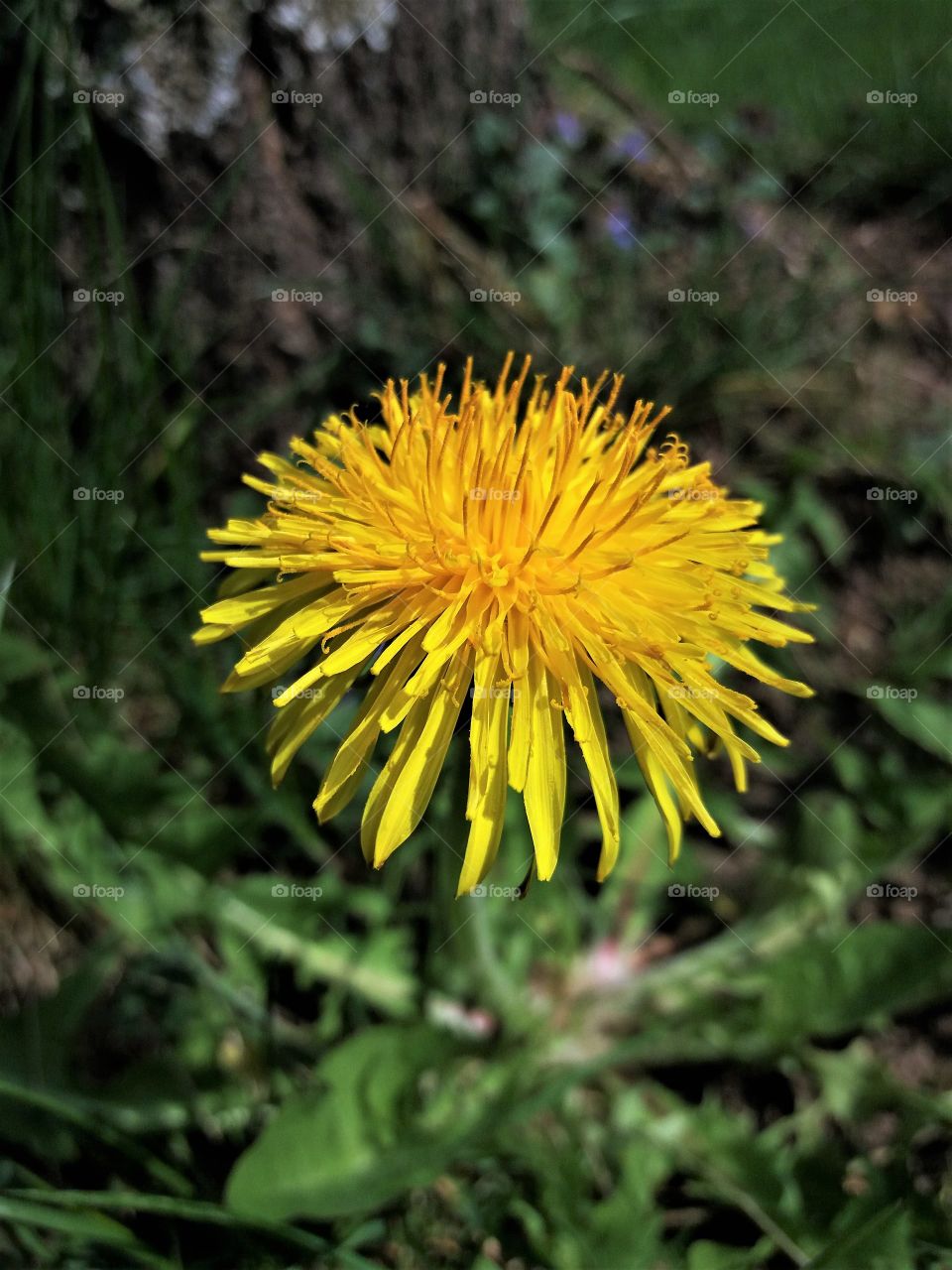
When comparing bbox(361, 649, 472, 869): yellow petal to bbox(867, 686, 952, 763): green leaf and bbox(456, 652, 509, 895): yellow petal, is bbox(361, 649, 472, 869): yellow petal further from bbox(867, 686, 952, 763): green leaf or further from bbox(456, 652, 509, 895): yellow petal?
bbox(867, 686, 952, 763): green leaf

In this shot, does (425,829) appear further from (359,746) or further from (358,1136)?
(359,746)

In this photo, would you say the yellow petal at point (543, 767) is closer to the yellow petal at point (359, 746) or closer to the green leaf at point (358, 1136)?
the yellow petal at point (359, 746)

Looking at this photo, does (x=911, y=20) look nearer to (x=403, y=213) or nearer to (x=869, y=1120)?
(x=403, y=213)

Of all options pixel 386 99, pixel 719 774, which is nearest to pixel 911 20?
pixel 386 99

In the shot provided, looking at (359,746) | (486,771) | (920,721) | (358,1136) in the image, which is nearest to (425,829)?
(358,1136)

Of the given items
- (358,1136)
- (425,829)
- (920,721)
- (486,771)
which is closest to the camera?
(486,771)

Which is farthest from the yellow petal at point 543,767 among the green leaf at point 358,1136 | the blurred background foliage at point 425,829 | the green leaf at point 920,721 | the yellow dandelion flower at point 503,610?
the green leaf at point 920,721
